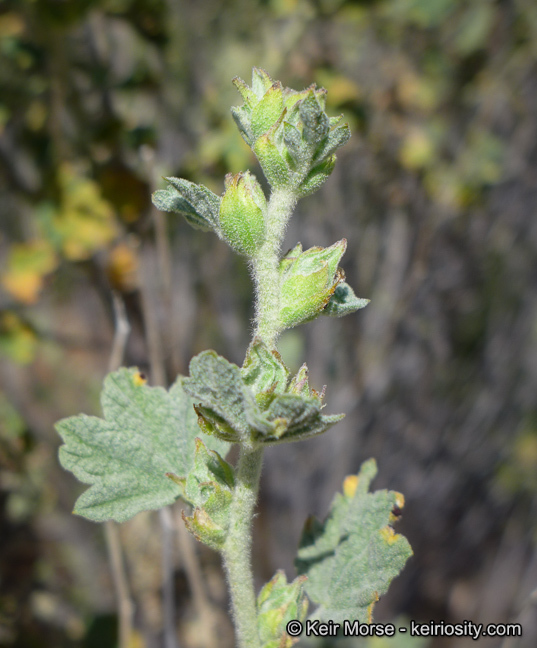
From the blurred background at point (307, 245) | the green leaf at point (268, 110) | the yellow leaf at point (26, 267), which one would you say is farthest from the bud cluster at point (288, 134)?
the yellow leaf at point (26, 267)

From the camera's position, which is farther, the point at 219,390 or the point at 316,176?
the point at 316,176

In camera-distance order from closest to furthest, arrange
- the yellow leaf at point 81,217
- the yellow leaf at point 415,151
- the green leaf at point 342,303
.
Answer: the green leaf at point 342,303, the yellow leaf at point 81,217, the yellow leaf at point 415,151

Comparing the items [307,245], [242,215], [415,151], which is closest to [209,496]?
[242,215]

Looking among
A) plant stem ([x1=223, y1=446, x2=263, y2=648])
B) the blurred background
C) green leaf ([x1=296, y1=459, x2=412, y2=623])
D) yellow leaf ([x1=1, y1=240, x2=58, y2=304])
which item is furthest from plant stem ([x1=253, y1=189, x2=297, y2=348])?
yellow leaf ([x1=1, y1=240, x2=58, y2=304])

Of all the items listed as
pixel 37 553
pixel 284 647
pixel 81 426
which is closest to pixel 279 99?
pixel 81 426

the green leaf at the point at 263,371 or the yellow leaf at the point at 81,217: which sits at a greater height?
the yellow leaf at the point at 81,217

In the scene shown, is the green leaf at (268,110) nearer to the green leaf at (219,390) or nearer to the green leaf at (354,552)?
the green leaf at (219,390)

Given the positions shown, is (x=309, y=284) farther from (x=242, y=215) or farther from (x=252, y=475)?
(x=252, y=475)

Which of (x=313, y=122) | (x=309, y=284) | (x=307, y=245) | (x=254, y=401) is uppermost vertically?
(x=307, y=245)
